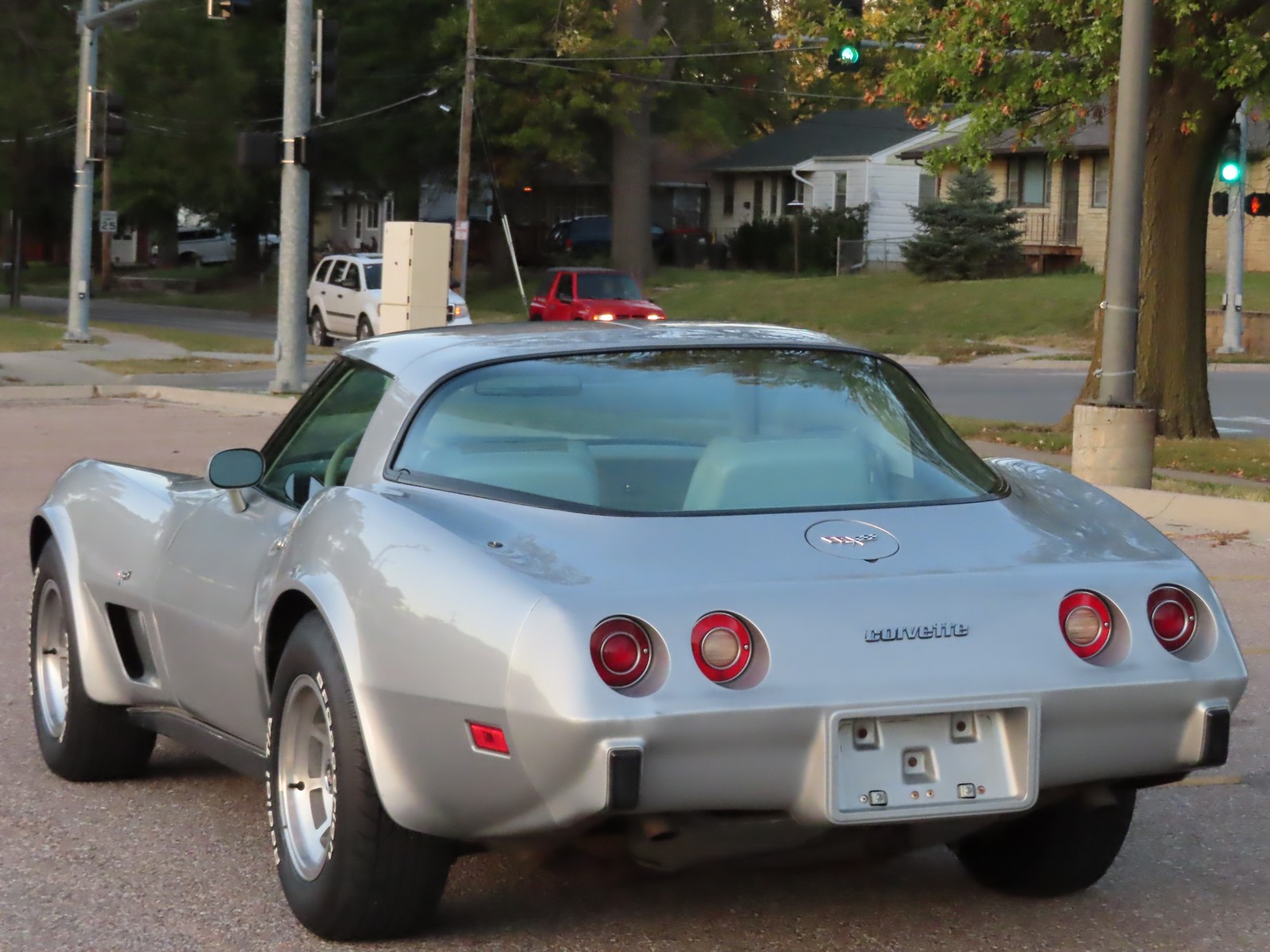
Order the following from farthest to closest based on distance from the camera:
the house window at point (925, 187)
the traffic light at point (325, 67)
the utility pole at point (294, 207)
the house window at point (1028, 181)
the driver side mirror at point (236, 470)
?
the house window at point (925, 187) < the house window at point (1028, 181) < the utility pole at point (294, 207) < the traffic light at point (325, 67) < the driver side mirror at point (236, 470)

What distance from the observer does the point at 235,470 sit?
5047mm

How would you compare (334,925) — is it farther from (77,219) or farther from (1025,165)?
(1025,165)

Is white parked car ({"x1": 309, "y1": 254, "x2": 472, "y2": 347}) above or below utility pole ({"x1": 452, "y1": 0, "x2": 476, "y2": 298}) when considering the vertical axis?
below

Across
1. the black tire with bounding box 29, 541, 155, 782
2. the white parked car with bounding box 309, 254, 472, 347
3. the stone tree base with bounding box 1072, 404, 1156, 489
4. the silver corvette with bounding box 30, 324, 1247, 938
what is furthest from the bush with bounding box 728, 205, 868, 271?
the silver corvette with bounding box 30, 324, 1247, 938

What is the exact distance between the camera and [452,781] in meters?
3.87

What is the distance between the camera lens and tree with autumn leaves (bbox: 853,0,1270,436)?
17.7m

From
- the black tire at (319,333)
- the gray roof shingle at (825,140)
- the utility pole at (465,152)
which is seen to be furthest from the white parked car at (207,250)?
the black tire at (319,333)

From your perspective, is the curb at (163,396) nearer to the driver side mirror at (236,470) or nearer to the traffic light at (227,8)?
→ the traffic light at (227,8)

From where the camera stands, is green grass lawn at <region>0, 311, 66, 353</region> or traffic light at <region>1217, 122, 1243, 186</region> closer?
traffic light at <region>1217, 122, 1243, 186</region>

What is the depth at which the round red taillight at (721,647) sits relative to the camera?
375cm

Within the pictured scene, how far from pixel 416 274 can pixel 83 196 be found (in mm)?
12120

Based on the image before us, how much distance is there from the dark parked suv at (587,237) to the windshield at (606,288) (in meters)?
22.0

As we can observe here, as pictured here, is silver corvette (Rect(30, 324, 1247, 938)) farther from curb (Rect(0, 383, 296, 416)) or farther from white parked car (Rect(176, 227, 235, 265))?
white parked car (Rect(176, 227, 235, 265))

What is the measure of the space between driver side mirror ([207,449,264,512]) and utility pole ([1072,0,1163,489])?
8.79m
